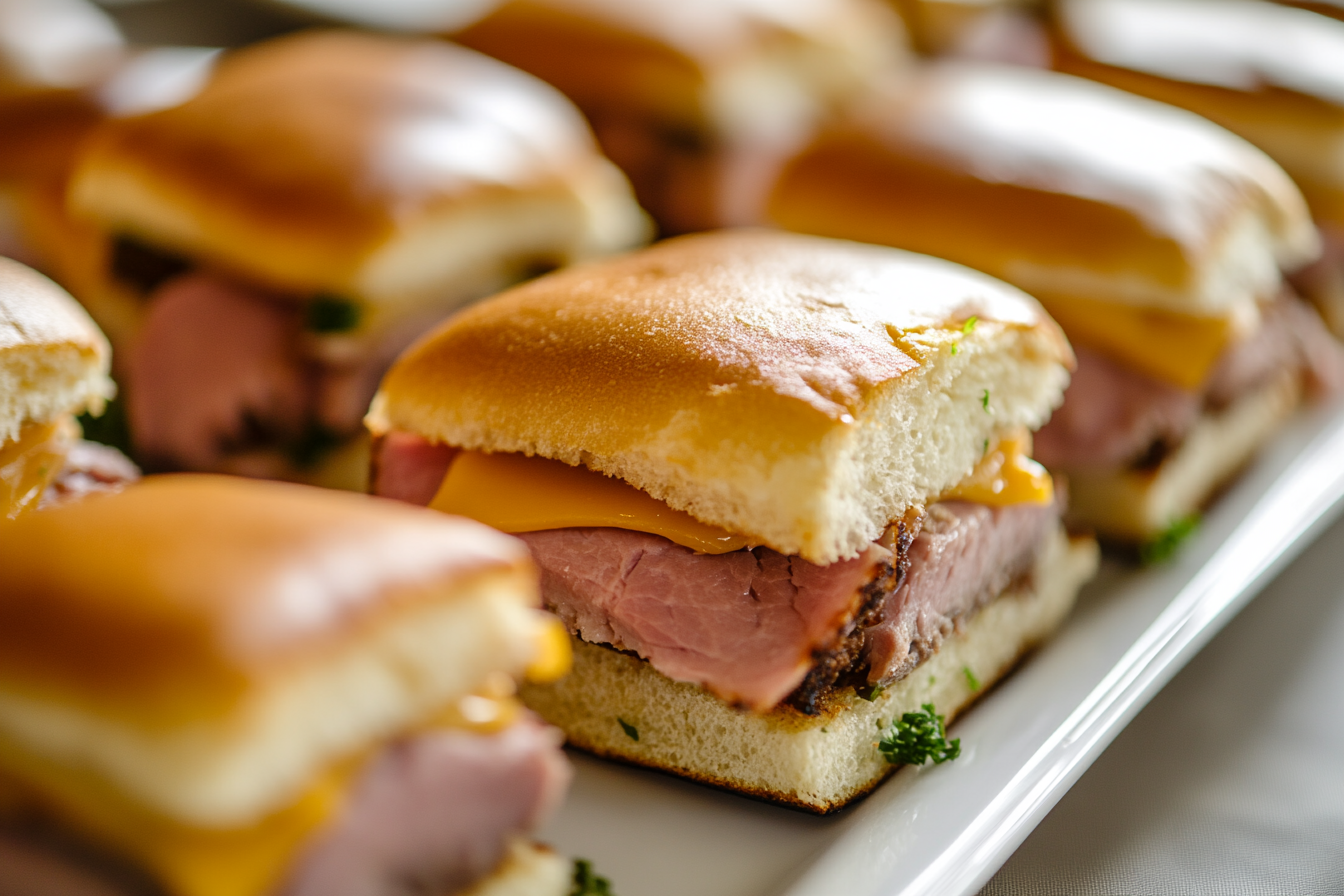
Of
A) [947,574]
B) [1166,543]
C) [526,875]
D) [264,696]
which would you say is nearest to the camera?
[264,696]

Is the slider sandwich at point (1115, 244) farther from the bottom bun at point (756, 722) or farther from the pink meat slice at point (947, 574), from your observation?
the bottom bun at point (756, 722)

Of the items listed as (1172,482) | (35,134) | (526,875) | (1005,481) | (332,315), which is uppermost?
(1005,481)

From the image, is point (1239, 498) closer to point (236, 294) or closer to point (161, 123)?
point (236, 294)

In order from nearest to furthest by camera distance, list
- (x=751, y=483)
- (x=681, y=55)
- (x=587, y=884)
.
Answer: (x=587, y=884), (x=751, y=483), (x=681, y=55)

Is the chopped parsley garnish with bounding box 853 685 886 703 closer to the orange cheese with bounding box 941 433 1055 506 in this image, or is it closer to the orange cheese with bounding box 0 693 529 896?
the orange cheese with bounding box 941 433 1055 506

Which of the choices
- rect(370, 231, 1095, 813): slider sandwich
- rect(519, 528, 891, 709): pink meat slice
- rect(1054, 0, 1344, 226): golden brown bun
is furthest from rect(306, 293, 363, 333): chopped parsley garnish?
rect(1054, 0, 1344, 226): golden brown bun

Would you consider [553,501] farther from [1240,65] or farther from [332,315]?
[1240,65]

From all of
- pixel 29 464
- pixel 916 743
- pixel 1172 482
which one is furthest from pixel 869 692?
Result: pixel 29 464

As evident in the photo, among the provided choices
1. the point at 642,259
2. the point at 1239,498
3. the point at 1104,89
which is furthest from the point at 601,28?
the point at 1239,498
